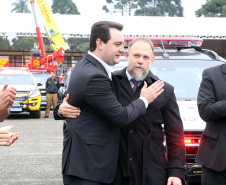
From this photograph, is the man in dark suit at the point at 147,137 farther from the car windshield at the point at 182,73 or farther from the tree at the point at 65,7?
the tree at the point at 65,7

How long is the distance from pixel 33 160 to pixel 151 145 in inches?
236

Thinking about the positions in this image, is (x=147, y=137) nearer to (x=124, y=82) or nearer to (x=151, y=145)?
(x=151, y=145)

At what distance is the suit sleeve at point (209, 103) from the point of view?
4148 millimetres

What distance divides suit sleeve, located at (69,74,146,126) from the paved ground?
14.2 ft

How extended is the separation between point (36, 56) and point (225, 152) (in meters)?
28.7

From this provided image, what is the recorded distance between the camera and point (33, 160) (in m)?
9.47

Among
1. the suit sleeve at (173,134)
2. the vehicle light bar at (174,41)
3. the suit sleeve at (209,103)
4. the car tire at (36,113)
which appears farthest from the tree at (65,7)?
the suit sleeve at (173,134)

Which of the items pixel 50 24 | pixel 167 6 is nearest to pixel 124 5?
pixel 167 6

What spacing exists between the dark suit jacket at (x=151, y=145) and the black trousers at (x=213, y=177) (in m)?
0.51

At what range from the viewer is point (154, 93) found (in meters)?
3.65

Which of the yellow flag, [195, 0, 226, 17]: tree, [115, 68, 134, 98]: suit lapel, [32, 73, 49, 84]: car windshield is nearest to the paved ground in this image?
[115, 68, 134, 98]: suit lapel

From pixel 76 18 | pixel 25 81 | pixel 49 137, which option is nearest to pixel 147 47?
pixel 49 137

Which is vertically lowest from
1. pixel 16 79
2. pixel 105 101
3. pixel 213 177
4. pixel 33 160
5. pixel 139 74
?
pixel 33 160

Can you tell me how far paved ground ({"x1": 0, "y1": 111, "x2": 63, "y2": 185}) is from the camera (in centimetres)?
786
